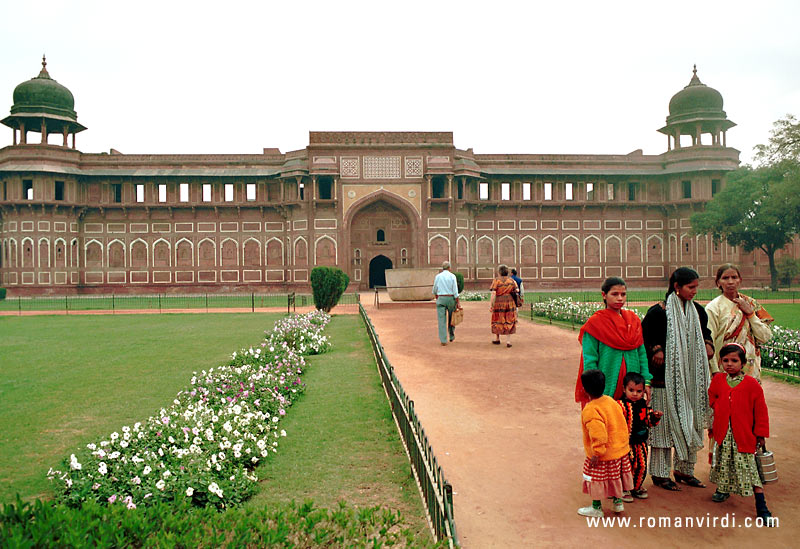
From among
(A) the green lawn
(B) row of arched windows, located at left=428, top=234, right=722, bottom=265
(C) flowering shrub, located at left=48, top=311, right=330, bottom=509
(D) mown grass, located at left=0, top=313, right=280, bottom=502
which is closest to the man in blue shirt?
(A) the green lawn

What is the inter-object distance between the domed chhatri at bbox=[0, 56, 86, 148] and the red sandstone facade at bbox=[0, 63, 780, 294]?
0.55ft

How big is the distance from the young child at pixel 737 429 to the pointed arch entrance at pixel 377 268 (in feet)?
95.5

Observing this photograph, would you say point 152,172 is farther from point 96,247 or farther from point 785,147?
point 785,147

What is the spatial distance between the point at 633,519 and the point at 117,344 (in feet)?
34.4

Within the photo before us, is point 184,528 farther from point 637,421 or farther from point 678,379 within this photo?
point 678,379

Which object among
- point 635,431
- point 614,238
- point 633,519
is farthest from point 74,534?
point 614,238

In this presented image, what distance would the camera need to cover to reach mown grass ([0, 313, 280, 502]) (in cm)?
455

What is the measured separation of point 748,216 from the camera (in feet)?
93.0

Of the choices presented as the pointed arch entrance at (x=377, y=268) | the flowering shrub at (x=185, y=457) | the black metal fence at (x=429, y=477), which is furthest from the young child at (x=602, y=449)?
the pointed arch entrance at (x=377, y=268)

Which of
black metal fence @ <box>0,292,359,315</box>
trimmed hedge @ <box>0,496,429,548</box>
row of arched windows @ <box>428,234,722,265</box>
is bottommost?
trimmed hedge @ <box>0,496,429,548</box>

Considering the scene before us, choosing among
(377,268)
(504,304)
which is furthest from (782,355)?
(377,268)

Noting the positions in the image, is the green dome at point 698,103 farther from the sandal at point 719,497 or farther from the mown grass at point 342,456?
the sandal at point 719,497

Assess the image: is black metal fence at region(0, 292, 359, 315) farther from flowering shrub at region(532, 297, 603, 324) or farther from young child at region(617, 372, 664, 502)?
young child at region(617, 372, 664, 502)

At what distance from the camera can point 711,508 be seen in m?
3.33
